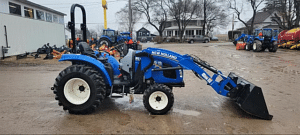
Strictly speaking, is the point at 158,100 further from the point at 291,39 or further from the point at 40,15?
the point at 291,39

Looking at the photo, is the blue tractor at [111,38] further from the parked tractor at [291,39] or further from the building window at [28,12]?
the parked tractor at [291,39]

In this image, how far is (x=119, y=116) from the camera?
4172 millimetres

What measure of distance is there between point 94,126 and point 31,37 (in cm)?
1756

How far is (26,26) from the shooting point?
57.4ft

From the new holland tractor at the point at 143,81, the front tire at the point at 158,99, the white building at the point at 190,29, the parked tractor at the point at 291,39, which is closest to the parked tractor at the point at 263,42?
the parked tractor at the point at 291,39

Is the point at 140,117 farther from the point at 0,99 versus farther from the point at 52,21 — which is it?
the point at 52,21

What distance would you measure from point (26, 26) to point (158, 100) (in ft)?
56.8

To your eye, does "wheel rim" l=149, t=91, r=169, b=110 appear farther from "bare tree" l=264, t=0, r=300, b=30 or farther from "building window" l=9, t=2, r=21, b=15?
"bare tree" l=264, t=0, r=300, b=30

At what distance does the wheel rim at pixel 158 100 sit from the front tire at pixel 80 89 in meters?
0.95

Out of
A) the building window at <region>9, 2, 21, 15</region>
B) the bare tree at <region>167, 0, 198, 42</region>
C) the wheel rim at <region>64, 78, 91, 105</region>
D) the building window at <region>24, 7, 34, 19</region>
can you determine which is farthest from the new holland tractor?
the bare tree at <region>167, 0, 198, 42</region>

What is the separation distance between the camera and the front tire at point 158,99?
410 centimetres

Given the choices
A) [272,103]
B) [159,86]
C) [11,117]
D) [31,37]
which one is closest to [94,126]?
[159,86]

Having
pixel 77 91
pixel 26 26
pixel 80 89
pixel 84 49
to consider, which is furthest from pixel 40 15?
pixel 80 89

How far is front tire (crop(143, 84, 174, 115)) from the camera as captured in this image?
13.4 ft
